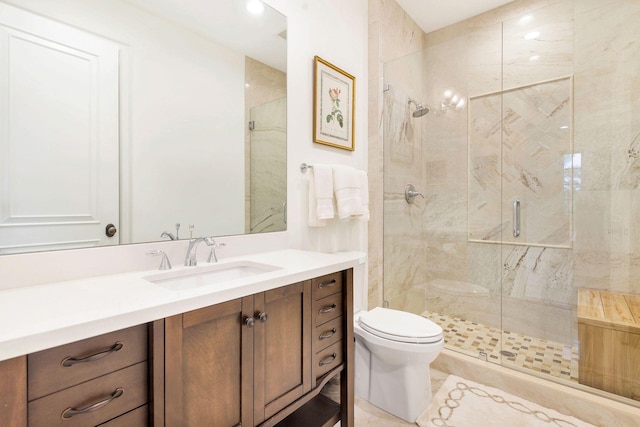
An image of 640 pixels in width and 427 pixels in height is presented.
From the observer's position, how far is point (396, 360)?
1589mm

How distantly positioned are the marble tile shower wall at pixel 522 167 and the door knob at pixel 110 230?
1.82 metres

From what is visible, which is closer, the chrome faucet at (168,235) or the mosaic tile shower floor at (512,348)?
the chrome faucet at (168,235)

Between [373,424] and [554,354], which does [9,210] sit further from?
[554,354]

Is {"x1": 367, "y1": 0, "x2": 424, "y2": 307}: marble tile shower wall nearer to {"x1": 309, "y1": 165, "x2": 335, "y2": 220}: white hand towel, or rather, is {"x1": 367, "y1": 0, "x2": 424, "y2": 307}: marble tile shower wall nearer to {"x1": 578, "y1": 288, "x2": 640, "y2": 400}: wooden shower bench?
{"x1": 309, "y1": 165, "x2": 335, "y2": 220}: white hand towel

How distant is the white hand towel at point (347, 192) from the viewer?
1.86m

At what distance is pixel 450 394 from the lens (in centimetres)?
181

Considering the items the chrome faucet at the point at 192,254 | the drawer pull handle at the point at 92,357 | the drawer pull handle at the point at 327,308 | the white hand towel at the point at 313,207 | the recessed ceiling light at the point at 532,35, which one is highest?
the recessed ceiling light at the point at 532,35

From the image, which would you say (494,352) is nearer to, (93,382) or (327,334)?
(327,334)

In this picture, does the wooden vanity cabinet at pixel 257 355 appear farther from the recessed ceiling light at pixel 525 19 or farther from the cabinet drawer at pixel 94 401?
the recessed ceiling light at pixel 525 19

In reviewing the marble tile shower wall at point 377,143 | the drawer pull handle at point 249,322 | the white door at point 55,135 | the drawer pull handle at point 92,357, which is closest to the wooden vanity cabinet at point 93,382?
the drawer pull handle at point 92,357

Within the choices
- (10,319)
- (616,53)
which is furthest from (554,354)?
(10,319)

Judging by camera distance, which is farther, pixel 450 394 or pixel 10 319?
pixel 450 394

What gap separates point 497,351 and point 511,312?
43 cm

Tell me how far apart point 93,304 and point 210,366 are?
35 centimetres
